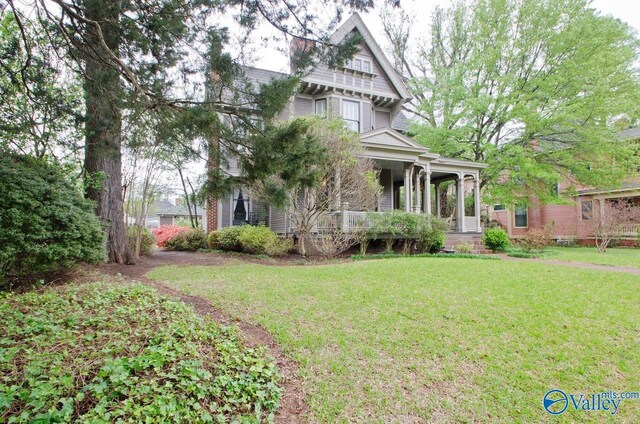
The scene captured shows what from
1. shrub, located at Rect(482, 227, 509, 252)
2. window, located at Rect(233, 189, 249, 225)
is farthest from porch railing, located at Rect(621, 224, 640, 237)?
window, located at Rect(233, 189, 249, 225)

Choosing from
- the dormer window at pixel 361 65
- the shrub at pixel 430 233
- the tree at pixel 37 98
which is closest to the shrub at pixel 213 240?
the tree at pixel 37 98

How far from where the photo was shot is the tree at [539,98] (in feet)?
48.6

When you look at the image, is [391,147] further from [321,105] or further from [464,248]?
[464,248]

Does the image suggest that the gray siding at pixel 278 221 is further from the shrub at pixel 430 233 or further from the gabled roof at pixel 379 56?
the gabled roof at pixel 379 56

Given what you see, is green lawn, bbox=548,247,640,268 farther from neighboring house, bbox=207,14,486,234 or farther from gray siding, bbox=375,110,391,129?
gray siding, bbox=375,110,391,129

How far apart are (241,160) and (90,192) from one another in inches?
209

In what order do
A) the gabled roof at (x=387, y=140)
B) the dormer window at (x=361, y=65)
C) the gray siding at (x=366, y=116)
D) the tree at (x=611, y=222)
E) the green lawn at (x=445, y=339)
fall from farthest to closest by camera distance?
the gray siding at (x=366, y=116) < the dormer window at (x=361, y=65) < the tree at (x=611, y=222) < the gabled roof at (x=387, y=140) < the green lawn at (x=445, y=339)

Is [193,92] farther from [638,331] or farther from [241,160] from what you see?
[638,331]

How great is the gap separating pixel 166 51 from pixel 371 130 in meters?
10.6

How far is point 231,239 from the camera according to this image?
1232 centimetres

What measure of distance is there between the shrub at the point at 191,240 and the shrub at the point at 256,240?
10.7ft

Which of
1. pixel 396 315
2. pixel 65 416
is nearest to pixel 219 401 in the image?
pixel 65 416

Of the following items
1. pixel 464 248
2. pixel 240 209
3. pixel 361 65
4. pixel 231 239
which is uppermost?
pixel 361 65

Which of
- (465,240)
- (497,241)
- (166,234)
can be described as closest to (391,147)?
(465,240)
